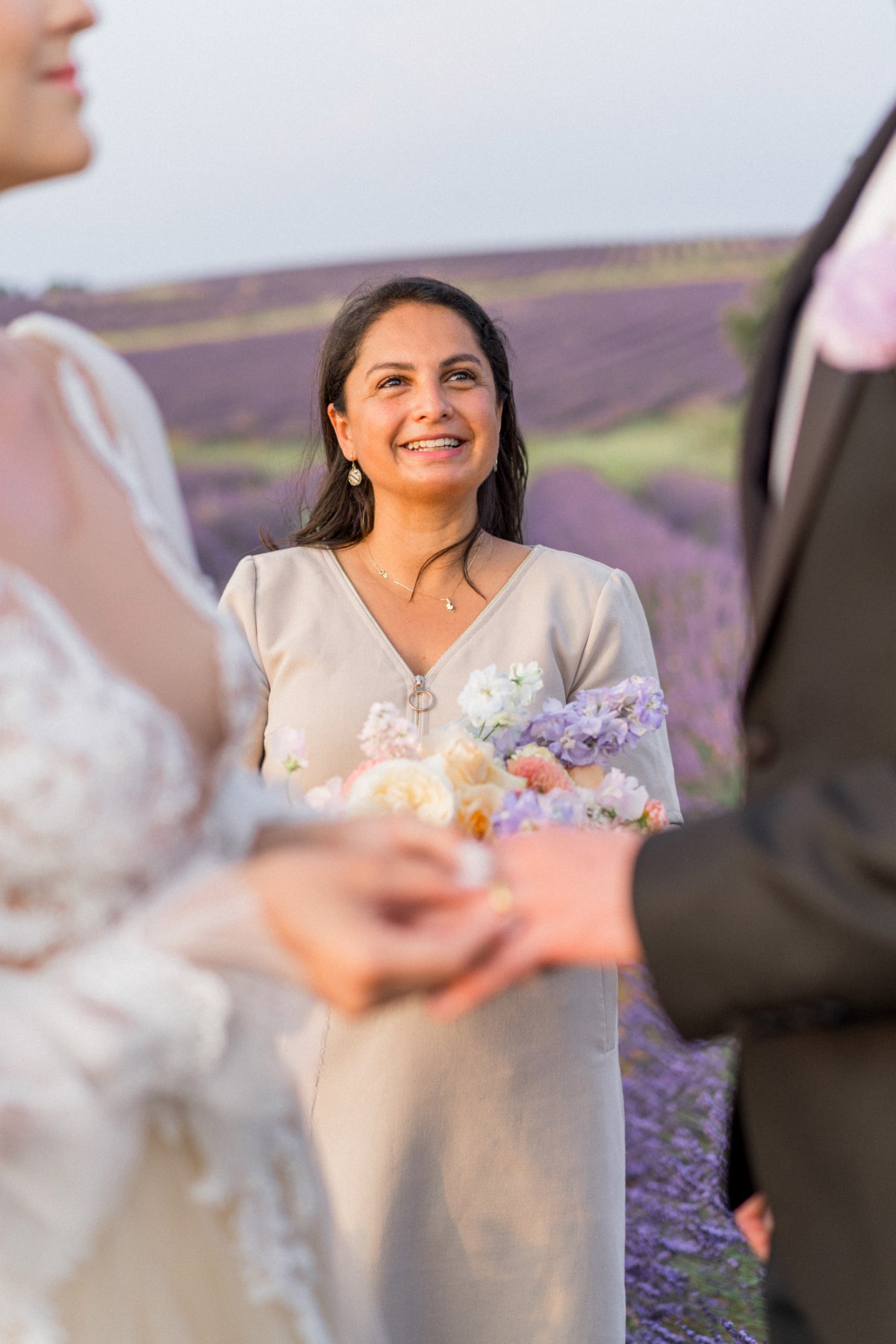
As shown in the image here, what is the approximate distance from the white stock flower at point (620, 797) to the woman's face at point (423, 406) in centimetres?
113

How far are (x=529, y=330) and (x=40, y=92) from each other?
25.3ft

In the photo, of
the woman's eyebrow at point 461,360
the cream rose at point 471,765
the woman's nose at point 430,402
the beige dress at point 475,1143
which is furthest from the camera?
the woman's eyebrow at point 461,360

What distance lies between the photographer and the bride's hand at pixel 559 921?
1206mm

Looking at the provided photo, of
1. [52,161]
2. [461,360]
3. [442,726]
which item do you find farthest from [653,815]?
[52,161]

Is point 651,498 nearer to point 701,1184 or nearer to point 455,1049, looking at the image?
point 701,1184

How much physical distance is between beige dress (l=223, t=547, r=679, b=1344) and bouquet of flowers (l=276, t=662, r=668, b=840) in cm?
43

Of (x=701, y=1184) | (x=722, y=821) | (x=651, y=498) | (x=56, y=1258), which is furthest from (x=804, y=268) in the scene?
(x=651, y=498)

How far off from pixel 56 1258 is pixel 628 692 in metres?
1.60

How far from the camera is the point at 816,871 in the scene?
1.12 meters

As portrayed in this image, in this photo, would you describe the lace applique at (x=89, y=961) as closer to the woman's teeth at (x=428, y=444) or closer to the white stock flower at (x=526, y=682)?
the white stock flower at (x=526, y=682)

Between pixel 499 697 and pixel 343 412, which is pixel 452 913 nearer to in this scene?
pixel 499 697

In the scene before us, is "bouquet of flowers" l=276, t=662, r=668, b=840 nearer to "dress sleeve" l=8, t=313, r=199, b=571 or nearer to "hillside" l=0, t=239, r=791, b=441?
"dress sleeve" l=8, t=313, r=199, b=571

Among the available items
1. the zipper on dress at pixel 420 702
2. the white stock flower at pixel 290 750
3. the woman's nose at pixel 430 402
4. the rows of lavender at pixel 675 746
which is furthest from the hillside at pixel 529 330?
the white stock flower at pixel 290 750

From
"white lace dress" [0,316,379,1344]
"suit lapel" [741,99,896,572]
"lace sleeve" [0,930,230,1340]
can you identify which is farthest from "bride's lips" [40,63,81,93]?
"lace sleeve" [0,930,230,1340]
